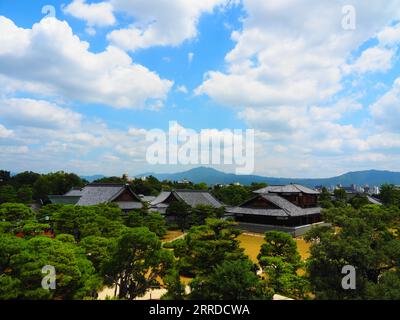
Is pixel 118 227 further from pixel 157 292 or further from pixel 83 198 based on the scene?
pixel 83 198

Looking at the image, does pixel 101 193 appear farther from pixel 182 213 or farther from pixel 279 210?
pixel 279 210

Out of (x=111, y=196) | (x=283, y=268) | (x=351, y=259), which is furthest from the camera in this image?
(x=111, y=196)

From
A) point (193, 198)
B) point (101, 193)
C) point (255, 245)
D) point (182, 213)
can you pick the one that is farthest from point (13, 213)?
point (193, 198)

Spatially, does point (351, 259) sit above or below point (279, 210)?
above

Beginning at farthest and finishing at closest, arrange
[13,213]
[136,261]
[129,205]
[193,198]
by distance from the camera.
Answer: [193,198] → [129,205] → [13,213] → [136,261]

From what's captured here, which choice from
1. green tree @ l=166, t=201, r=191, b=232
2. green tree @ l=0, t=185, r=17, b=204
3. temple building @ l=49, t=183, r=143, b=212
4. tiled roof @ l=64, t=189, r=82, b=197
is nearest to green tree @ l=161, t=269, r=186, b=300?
green tree @ l=166, t=201, r=191, b=232

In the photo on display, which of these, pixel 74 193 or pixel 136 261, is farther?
pixel 74 193

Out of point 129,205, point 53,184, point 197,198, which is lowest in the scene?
point 129,205

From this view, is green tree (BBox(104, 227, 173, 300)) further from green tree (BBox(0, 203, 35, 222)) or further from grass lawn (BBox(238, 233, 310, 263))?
green tree (BBox(0, 203, 35, 222))
